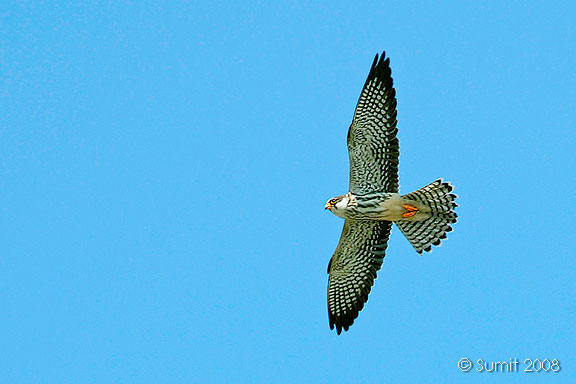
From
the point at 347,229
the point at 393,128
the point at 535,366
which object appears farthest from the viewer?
the point at 347,229

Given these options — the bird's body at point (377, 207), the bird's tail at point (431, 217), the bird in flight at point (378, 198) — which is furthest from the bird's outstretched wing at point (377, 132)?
the bird's tail at point (431, 217)

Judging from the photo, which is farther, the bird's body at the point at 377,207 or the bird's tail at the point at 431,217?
the bird's body at the point at 377,207

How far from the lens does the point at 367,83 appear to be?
34.5 feet

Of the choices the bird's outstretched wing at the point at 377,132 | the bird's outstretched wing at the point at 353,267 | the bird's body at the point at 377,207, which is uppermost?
the bird's outstretched wing at the point at 377,132

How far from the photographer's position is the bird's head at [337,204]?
35.8ft

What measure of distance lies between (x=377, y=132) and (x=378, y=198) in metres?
0.99

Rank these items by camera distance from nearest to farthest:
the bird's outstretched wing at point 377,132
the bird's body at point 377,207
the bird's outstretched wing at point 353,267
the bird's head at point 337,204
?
the bird's outstretched wing at point 377,132, the bird's body at point 377,207, the bird's head at point 337,204, the bird's outstretched wing at point 353,267

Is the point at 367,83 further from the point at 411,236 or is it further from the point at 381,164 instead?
the point at 411,236

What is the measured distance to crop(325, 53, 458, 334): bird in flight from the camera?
1042 cm

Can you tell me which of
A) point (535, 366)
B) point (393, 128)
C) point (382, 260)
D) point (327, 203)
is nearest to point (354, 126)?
point (393, 128)

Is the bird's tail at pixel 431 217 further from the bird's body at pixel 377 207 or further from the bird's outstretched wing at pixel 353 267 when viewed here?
the bird's outstretched wing at pixel 353 267

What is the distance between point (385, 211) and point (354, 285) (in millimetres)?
1616

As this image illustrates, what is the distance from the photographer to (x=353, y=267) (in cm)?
1166

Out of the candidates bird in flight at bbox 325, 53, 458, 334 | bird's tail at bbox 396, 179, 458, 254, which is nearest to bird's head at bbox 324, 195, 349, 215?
bird in flight at bbox 325, 53, 458, 334
